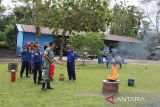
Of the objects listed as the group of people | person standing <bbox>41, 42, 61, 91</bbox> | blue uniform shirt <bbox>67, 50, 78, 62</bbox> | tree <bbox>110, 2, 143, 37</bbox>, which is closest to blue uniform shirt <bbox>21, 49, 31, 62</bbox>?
→ the group of people

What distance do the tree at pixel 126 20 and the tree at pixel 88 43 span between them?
106 ft

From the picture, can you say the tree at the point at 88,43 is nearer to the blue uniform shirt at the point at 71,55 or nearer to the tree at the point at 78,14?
the tree at the point at 78,14

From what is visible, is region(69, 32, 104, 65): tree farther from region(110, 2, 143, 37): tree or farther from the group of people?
region(110, 2, 143, 37): tree

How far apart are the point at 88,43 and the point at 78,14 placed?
2826 millimetres

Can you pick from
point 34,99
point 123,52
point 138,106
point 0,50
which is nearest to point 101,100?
point 138,106

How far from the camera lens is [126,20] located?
67.8 meters

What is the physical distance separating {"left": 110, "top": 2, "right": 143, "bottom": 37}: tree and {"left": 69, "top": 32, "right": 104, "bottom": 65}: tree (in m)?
32.2

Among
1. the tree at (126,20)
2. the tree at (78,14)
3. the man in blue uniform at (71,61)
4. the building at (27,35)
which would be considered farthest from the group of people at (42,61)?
the tree at (126,20)

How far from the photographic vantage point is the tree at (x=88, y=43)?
32906 millimetres

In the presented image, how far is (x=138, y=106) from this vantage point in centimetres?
1070

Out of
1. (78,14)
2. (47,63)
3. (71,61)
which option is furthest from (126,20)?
(47,63)

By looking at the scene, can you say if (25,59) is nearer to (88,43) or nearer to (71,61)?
(71,61)

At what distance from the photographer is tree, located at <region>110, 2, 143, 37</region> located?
2630 inches

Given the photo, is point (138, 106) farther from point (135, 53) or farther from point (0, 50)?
point (0, 50)
